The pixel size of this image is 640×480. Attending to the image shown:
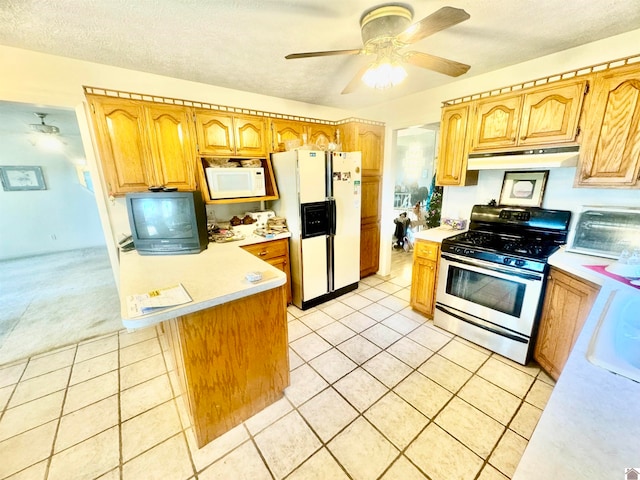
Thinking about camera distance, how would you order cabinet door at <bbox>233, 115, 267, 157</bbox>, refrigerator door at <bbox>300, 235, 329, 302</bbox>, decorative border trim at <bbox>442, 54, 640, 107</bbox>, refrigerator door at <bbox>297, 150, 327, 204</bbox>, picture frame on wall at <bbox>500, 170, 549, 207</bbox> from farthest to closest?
refrigerator door at <bbox>300, 235, 329, 302</bbox>
cabinet door at <bbox>233, 115, 267, 157</bbox>
refrigerator door at <bbox>297, 150, 327, 204</bbox>
picture frame on wall at <bbox>500, 170, 549, 207</bbox>
decorative border trim at <bbox>442, 54, 640, 107</bbox>

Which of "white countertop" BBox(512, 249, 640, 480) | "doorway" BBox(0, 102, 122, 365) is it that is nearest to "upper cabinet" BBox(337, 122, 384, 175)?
"white countertop" BBox(512, 249, 640, 480)

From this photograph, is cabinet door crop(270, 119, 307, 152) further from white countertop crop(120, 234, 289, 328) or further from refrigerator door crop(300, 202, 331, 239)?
white countertop crop(120, 234, 289, 328)

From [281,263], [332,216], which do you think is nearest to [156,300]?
[281,263]

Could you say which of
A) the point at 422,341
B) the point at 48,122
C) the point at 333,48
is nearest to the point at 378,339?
the point at 422,341

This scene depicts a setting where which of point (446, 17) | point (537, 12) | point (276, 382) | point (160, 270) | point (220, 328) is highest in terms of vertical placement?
point (537, 12)

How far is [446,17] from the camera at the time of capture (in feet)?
3.90

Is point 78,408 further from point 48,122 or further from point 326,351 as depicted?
point 48,122

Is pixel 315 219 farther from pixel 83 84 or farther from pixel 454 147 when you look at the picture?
pixel 83 84

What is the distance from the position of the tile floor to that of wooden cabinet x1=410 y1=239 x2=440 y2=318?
383 millimetres

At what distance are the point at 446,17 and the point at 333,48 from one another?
102 centimetres

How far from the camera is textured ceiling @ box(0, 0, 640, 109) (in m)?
1.47

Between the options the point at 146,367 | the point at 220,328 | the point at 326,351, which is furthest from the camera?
the point at 326,351

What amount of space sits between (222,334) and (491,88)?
319 cm

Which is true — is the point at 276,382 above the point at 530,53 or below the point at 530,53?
below
